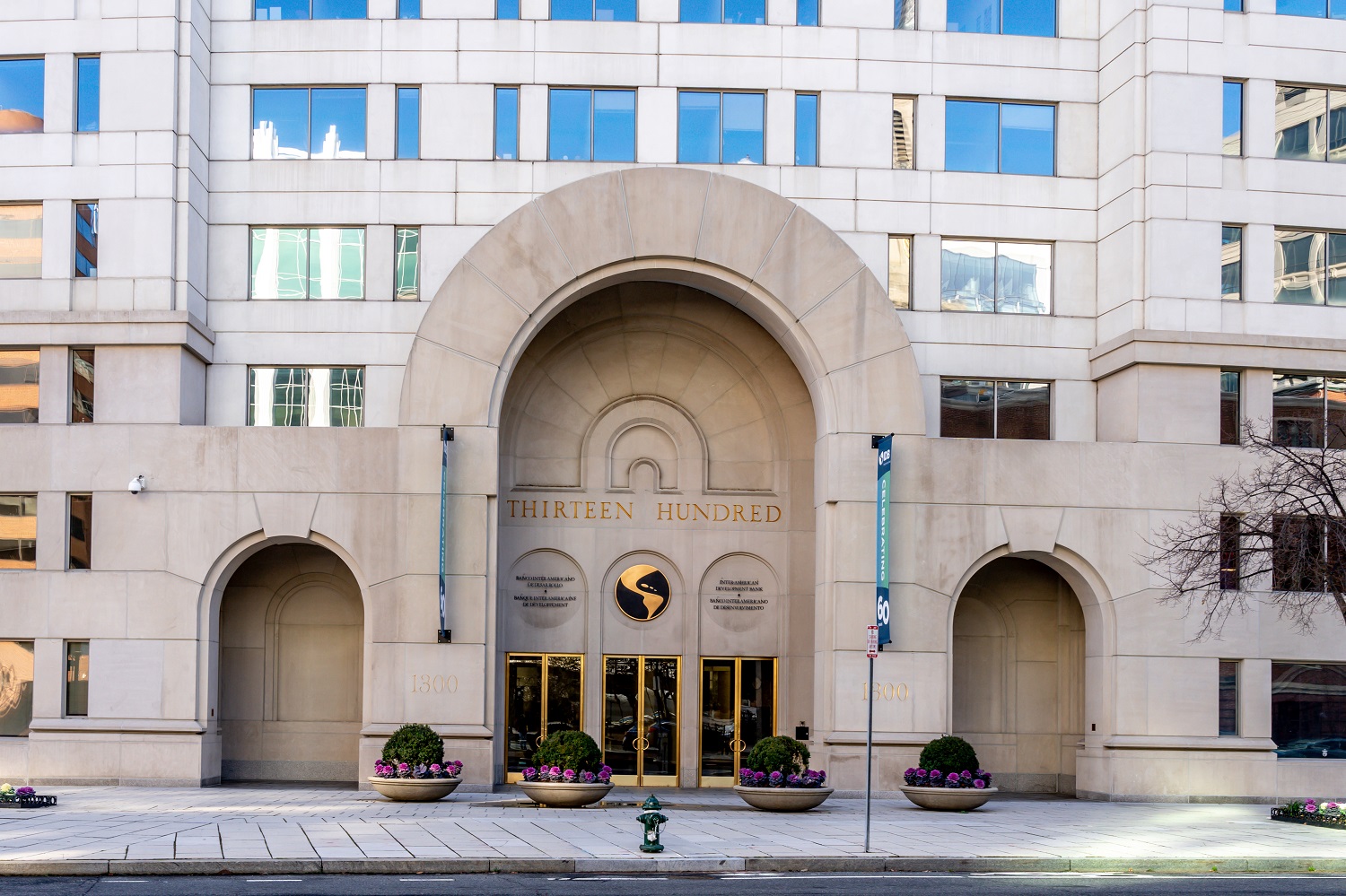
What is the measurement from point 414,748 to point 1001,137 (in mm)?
19386

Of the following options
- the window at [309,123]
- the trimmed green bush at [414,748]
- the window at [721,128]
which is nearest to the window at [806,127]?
the window at [721,128]

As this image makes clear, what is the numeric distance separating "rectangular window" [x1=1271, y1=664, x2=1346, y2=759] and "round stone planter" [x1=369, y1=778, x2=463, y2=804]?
Answer: 18082mm

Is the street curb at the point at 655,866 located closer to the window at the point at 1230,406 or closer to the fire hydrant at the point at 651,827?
the fire hydrant at the point at 651,827

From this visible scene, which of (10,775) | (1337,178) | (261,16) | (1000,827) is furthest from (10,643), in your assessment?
(1337,178)

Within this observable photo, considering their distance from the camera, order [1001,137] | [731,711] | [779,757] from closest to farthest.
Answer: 1. [779,757]
2. [1001,137]
3. [731,711]

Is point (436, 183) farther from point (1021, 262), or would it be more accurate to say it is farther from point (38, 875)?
point (38, 875)

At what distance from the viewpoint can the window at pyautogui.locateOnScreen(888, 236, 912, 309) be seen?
104ft

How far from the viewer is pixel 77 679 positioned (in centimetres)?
2938

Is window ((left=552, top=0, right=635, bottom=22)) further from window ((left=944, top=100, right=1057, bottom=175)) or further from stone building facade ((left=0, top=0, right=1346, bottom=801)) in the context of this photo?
window ((left=944, top=100, right=1057, bottom=175))

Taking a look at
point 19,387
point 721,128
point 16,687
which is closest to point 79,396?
point 19,387

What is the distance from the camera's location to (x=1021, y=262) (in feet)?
106

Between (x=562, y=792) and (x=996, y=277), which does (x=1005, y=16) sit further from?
(x=562, y=792)

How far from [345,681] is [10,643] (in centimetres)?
727

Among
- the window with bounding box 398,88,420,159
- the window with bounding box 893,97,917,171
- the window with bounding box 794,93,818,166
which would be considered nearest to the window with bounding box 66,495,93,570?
the window with bounding box 398,88,420,159
